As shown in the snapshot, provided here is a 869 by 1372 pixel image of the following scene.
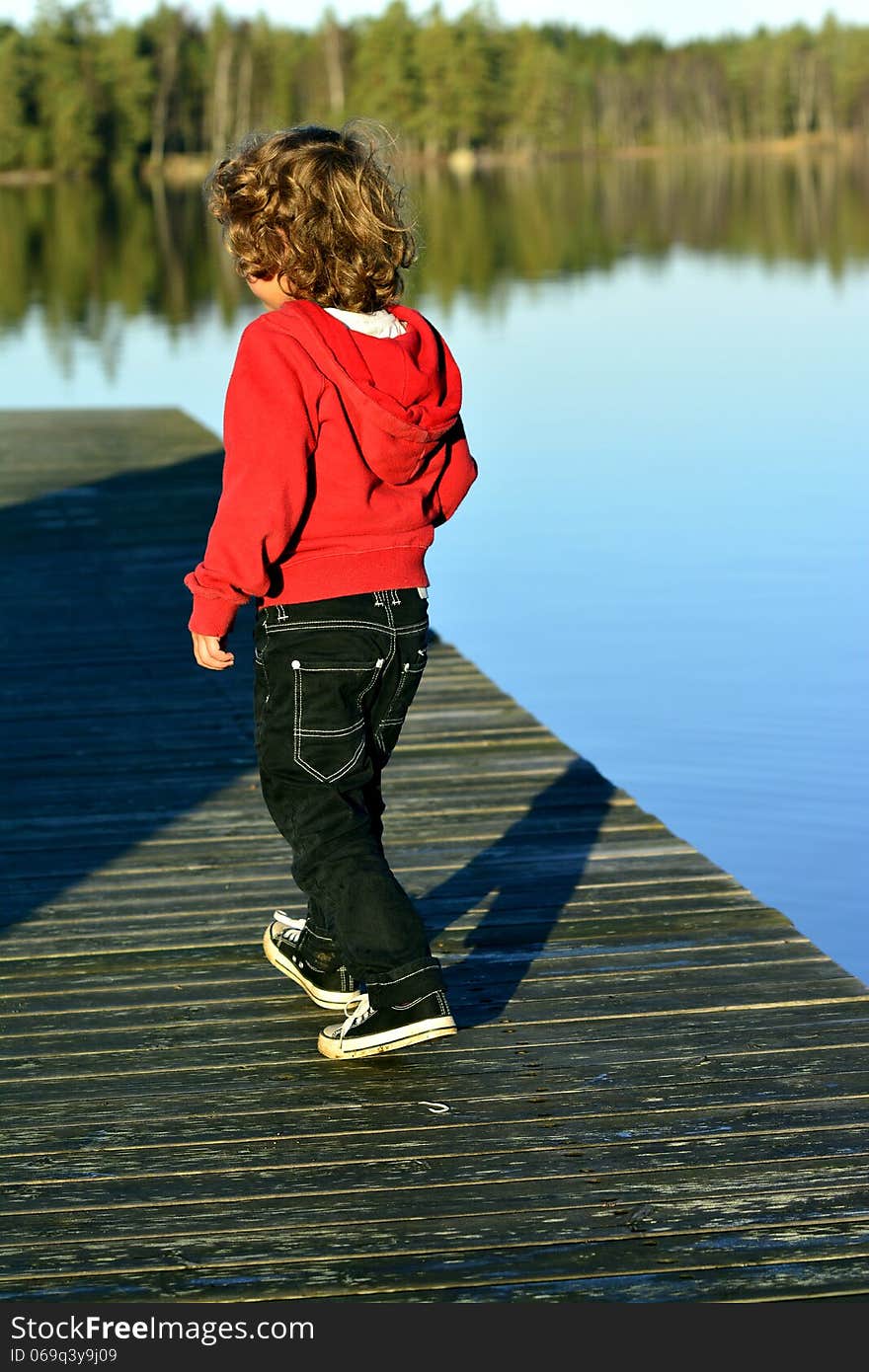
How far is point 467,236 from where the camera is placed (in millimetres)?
38062

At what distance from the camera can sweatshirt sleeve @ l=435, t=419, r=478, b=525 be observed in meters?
3.06

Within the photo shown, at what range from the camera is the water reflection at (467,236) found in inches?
1094

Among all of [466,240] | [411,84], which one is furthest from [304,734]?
[411,84]

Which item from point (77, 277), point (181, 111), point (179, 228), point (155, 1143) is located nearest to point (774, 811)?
point (155, 1143)

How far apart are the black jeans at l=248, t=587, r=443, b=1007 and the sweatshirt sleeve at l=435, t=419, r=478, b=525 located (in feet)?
0.59

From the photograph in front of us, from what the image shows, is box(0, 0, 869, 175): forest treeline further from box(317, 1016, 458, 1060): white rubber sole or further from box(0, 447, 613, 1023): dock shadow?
box(317, 1016, 458, 1060): white rubber sole

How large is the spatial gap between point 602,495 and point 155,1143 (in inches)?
402

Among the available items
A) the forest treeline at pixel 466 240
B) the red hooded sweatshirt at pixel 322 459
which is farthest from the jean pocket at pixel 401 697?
the forest treeline at pixel 466 240

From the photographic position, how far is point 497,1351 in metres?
2.22

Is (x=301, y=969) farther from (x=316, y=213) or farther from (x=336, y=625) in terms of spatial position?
(x=316, y=213)

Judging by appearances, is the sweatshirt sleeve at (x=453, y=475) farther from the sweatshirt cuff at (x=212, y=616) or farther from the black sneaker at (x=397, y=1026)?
the black sneaker at (x=397, y=1026)

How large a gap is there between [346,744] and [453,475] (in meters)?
0.50

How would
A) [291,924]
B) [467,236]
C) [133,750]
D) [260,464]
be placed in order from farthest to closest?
[467,236] < [133,750] < [291,924] < [260,464]

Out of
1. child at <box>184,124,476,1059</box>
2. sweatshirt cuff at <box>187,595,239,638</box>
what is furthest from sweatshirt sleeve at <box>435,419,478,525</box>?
sweatshirt cuff at <box>187,595,239,638</box>
